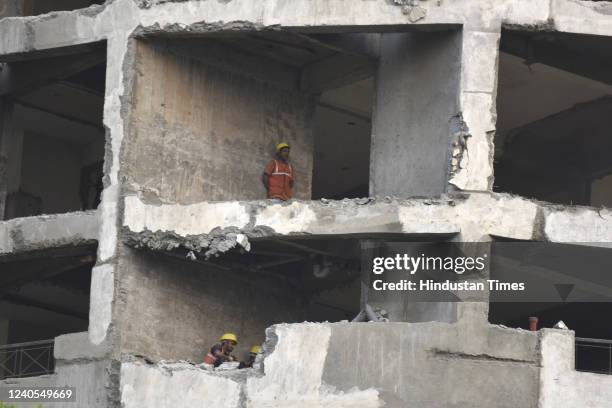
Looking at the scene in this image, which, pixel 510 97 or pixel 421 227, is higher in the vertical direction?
pixel 510 97

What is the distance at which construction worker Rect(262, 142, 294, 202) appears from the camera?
23781mm

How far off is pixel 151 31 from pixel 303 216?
3412 mm

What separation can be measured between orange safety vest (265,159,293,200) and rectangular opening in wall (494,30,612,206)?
345 cm

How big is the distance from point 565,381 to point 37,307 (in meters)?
11.6

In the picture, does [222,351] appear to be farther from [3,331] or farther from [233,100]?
[3,331]

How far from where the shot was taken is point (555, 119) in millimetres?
27281

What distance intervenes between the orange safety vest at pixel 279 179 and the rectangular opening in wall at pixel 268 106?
21mm

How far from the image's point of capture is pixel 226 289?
24.1 meters

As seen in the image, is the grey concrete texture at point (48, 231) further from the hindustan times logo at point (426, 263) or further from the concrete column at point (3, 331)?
the concrete column at point (3, 331)

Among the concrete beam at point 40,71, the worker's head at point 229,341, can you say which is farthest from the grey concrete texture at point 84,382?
the concrete beam at point 40,71

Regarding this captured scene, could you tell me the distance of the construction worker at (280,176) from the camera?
78.0 feet

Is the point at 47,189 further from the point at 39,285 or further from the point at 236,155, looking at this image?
the point at 236,155

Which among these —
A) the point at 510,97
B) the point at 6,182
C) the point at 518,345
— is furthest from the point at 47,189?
the point at 518,345

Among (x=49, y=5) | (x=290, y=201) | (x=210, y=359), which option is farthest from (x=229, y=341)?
(x=49, y=5)
